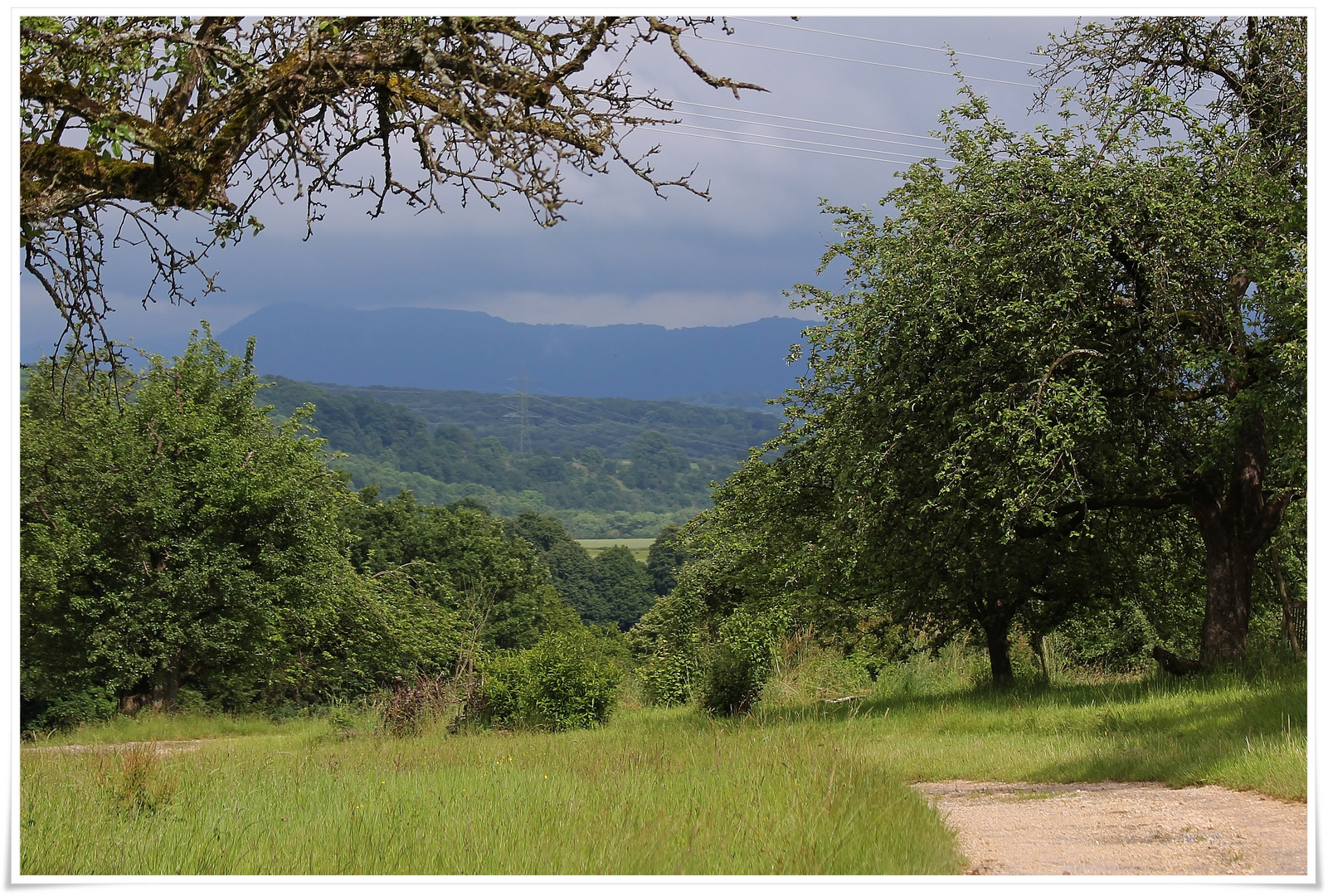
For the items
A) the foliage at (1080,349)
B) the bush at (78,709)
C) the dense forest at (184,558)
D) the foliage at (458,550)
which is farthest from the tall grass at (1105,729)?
the foliage at (458,550)

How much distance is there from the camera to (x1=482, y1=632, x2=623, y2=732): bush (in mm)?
16016

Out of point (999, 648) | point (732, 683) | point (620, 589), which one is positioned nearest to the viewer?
point (999, 648)

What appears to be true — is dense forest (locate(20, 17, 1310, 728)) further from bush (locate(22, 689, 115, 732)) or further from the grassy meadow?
the grassy meadow

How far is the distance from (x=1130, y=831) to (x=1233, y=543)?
7102mm

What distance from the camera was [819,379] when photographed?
1320 centimetres

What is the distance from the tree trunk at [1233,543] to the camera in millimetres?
11320

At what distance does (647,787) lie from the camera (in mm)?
6773

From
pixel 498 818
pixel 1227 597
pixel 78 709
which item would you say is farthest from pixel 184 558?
pixel 1227 597

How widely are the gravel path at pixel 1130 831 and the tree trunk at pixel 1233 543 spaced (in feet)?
15.0

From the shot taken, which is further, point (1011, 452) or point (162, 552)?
point (162, 552)

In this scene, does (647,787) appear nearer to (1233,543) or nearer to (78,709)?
(1233,543)

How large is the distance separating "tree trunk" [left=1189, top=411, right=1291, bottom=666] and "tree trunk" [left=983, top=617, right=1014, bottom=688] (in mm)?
3385

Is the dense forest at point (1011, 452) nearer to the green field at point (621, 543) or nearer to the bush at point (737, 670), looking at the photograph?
the bush at point (737, 670)

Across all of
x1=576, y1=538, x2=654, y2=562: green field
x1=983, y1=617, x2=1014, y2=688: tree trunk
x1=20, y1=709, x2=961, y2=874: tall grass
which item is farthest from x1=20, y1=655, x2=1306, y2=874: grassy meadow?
x1=576, y1=538, x2=654, y2=562: green field
